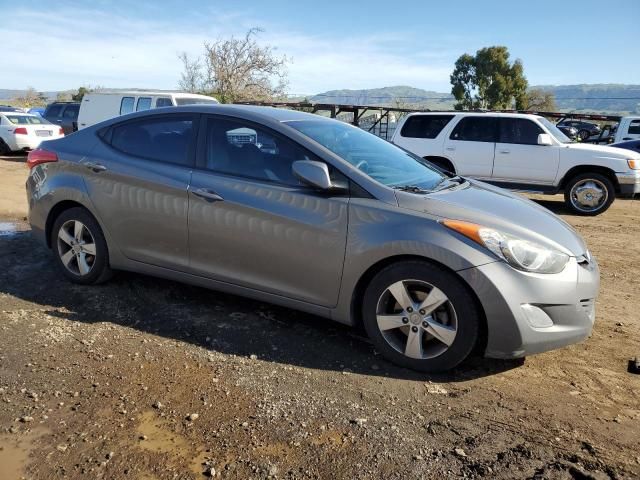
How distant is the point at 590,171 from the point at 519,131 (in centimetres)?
146

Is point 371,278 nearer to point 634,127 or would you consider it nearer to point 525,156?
point 525,156

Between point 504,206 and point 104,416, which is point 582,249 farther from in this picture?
point 104,416

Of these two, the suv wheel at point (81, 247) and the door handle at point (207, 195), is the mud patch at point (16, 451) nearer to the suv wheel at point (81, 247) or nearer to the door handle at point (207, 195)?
the door handle at point (207, 195)

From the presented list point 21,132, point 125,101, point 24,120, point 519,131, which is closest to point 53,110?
point 24,120

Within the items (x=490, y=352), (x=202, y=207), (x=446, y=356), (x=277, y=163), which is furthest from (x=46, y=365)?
(x=490, y=352)

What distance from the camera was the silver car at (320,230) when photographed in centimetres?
314

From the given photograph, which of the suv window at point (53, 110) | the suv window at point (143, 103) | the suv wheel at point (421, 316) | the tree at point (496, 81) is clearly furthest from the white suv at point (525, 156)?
the tree at point (496, 81)

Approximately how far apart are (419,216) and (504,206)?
0.74 m

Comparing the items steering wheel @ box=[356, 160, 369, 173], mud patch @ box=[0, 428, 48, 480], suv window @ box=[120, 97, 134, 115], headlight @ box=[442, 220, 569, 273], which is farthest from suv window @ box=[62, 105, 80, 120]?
headlight @ box=[442, 220, 569, 273]

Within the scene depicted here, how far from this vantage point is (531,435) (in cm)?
271

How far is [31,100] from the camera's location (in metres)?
54.3

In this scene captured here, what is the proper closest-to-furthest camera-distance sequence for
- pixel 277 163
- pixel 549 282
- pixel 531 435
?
pixel 531 435
pixel 549 282
pixel 277 163

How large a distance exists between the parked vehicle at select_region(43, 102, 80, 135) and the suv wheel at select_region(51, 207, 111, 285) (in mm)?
17225

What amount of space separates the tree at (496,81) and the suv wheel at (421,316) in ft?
156
